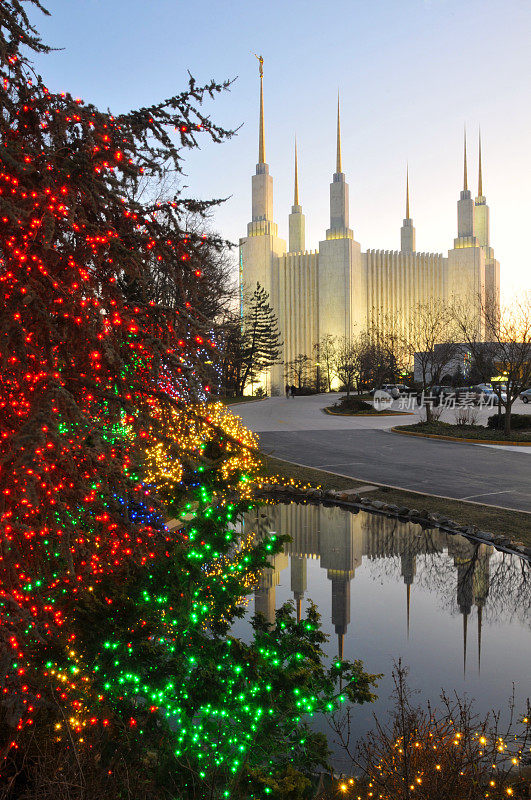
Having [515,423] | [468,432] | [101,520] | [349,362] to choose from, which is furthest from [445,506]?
[349,362]

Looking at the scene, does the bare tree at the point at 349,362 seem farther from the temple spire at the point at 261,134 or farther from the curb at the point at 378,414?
the temple spire at the point at 261,134

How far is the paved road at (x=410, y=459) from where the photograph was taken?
12.1 metres

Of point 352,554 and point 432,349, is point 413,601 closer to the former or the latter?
point 352,554

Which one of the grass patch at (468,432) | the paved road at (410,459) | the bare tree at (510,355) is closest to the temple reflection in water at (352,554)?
the paved road at (410,459)

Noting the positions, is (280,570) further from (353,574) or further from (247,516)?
(247,516)

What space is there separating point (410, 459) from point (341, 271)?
78.1 m

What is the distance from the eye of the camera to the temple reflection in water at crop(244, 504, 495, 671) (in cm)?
644

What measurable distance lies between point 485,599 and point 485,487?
607 centimetres

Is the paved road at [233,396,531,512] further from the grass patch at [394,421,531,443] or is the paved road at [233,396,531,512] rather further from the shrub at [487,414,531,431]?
the shrub at [487,414,531,431]

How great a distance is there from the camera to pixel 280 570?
7473mm

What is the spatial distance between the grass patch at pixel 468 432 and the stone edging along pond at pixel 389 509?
34.4ft

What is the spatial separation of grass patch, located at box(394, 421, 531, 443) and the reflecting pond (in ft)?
39.5

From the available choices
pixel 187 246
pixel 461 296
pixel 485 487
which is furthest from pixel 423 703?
pixel 461 296

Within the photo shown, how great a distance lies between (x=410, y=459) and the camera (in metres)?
16.5
